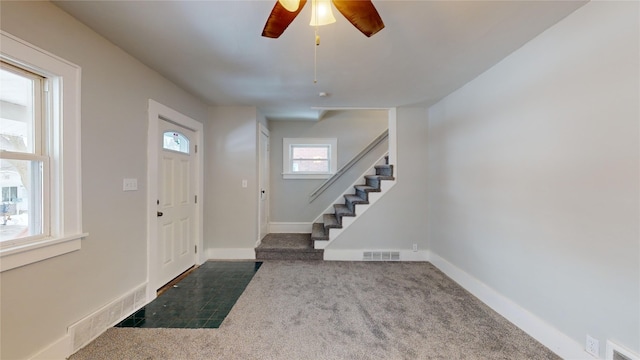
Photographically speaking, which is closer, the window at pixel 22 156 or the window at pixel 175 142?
the window at pixel 22 156

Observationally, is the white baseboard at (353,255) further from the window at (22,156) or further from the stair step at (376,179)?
the window at (22,156)

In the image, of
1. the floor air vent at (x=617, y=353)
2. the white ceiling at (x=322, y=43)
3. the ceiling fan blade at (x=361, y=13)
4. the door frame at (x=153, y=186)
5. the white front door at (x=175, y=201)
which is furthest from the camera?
the white front door at (x=175, y=201)

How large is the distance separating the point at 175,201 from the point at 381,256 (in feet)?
10.2

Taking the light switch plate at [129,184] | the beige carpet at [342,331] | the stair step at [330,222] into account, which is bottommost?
the beige carpet at [342,331]

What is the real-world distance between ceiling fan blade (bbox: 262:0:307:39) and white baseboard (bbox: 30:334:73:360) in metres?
2.54

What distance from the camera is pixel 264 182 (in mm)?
4555

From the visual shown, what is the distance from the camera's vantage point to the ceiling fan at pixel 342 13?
4.06 feet

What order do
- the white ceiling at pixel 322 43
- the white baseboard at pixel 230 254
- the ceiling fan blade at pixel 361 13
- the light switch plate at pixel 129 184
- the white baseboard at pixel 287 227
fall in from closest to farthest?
the ceiling fan blade at pixel 361 13 → the white ceiling at pixel 322 43 → the light switch plate at pixel 129 184 → the white baseboard at pixel 230 254 → the white baseboard at pixel 287 227

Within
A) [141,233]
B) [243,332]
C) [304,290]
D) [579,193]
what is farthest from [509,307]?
[141,233]

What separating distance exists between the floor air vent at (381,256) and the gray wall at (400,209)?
0.26 ft

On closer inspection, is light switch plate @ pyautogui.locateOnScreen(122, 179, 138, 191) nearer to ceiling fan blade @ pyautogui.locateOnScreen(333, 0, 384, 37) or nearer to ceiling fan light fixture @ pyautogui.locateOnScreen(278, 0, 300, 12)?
ceiling fan light fixture @ pyautogui.locateOnScreen(278, 0, 300, 12)

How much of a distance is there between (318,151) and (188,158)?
8.37ft

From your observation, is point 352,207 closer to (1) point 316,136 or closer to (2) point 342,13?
(1) point 316,136

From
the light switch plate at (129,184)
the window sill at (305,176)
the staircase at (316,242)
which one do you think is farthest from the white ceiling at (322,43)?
the window sill at (305,176)
